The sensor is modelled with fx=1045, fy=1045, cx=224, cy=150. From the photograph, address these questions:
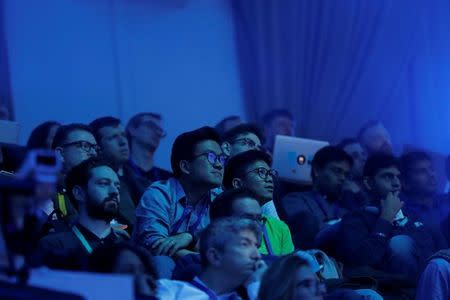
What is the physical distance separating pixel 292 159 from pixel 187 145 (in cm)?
143

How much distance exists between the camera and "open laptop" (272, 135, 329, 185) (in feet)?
19.6

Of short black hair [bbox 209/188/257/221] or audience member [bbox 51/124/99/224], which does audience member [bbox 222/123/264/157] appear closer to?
audience member [bbox 51/124/99/224]

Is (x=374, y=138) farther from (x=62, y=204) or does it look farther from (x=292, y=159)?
(x=62, y=204)

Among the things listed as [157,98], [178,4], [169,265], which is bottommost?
[169,265]

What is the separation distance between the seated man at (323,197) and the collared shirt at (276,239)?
0.60m

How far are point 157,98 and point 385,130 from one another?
151cm

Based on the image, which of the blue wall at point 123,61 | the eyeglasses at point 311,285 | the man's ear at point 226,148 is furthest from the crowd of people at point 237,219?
the blue wall at point 123,61

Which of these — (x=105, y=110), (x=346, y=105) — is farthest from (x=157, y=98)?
(x=346, y=105)

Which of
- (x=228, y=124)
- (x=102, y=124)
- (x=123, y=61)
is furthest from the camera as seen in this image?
(x=123, y=61)

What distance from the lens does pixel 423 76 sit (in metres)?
7.07

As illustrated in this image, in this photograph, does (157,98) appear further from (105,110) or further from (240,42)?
(240,42)

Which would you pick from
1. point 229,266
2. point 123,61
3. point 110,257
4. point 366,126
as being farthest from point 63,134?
point 366,126

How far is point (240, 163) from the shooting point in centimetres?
495

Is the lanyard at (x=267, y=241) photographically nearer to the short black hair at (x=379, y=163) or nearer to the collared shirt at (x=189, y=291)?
the collared shirt at (x=189, y=291)
